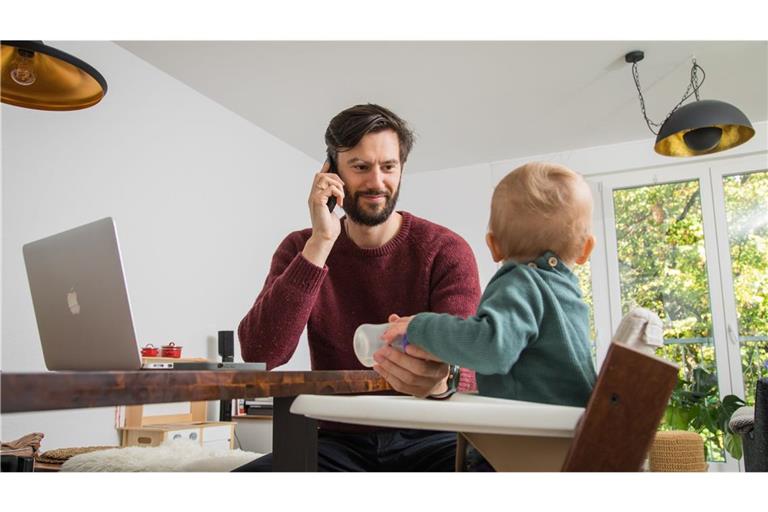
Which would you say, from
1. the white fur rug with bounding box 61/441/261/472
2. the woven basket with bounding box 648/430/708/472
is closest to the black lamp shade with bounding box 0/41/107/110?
the white fur rug with bounding box 61/441/261/472

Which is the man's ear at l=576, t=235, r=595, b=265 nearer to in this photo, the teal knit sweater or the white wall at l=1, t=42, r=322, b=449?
the teal knit sweater

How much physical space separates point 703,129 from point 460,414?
328cm

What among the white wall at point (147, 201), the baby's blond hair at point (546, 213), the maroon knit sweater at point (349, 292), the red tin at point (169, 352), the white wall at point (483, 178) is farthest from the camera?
the white wall at point (483, 178)

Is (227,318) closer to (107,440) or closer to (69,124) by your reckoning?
(107,440)

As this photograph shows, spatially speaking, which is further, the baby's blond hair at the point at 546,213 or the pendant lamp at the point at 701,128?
the pendant lamp at the point at 701,128

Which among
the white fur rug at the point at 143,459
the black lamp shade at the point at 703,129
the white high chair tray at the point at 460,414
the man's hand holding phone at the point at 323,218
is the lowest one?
the white fur rug at the point at 143,459

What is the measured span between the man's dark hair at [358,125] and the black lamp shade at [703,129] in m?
1.97

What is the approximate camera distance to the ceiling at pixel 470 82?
11.9 feet

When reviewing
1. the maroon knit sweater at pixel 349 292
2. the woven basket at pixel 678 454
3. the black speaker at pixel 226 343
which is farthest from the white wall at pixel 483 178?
the maroon knit sweater at pixel 349 292

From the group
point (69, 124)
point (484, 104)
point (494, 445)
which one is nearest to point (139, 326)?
point (69, 124)

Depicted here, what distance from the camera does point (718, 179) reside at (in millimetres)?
4969

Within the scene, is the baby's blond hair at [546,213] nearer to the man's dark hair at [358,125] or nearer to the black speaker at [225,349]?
the man's dark hair at [358,125]

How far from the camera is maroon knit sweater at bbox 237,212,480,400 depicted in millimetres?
1506
